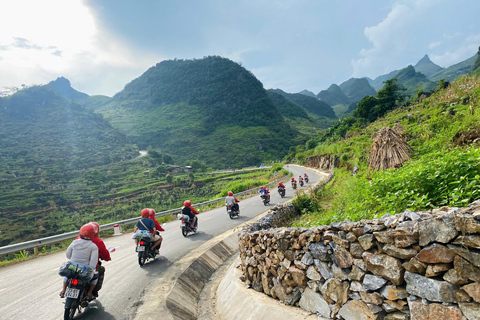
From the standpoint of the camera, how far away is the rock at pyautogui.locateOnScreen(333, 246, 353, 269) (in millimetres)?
3607

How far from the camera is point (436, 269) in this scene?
8.59 feet

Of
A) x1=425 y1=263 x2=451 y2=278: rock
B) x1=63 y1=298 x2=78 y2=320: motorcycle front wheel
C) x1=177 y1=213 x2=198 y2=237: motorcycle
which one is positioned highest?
x1=425 y1=263 x2=451 y2=278: rock

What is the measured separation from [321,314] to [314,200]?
416 inches

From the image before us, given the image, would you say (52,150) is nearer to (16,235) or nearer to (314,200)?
(16,235)

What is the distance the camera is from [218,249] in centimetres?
1034

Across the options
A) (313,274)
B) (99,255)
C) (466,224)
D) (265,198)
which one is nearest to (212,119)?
(265,198)

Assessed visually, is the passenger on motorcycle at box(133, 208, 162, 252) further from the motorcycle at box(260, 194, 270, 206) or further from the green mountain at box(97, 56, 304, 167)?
the green mountain at box(97, 56, 304, 167)

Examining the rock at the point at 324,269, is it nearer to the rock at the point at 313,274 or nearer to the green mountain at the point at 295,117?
the rock at the point at 313,274

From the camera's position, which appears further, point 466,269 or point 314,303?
point 314,303

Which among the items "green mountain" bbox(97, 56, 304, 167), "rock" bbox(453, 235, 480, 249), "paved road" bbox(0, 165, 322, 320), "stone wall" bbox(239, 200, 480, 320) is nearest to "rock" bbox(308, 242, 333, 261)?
"stone wall" bbox(239, 200, 480, 320)

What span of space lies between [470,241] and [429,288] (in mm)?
685

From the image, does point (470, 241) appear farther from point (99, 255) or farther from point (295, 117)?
point (295, 117)

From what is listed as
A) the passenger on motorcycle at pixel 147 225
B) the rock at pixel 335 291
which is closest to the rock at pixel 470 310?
the rock at pixel 335 291

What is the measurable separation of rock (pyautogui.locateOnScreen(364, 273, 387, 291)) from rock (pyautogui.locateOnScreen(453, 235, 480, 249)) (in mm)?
1024
